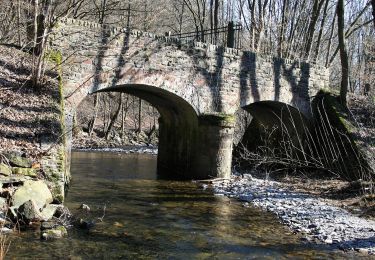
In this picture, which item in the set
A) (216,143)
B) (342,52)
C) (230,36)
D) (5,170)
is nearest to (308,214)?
(216,143)

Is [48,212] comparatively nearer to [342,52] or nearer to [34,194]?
[34,194]

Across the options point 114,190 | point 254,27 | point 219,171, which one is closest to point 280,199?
point 219,171

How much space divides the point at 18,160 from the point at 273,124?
1062cm

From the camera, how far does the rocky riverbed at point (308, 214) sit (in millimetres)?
6959

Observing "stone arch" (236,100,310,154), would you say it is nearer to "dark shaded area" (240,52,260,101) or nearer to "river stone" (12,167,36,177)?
"dark shaded area" (240,52,260,101)

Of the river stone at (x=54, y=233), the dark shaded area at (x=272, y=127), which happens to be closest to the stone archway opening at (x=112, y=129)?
the dark shaded area at (x=272, y=127)

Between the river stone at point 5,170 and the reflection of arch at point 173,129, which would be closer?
the river stone at point 5,170

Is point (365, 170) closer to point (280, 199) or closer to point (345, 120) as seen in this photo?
point (345, 120)

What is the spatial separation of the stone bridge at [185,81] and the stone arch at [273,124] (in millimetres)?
416

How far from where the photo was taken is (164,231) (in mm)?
7246

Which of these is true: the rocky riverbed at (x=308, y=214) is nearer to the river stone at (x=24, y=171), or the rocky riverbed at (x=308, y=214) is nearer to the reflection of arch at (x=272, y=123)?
the reflection of arch at (x=272, y=123)

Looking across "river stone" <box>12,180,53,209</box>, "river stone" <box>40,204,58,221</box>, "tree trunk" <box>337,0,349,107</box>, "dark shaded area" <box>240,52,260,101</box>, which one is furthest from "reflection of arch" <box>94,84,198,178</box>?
"river stone" <box>40,204,58,221</box>

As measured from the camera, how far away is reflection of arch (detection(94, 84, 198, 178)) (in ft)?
42.8

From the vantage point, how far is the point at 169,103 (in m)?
13.8
